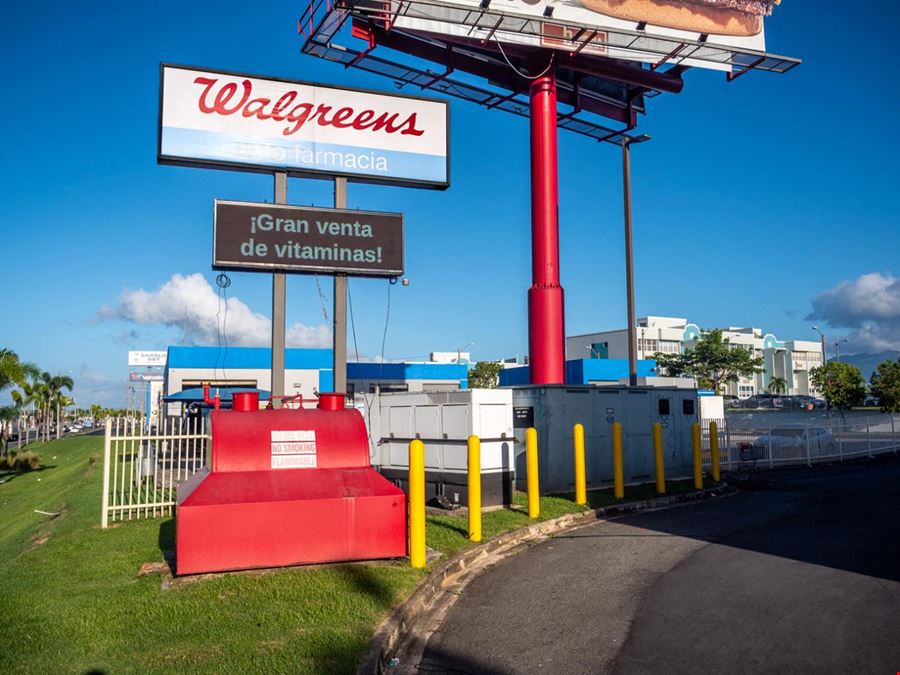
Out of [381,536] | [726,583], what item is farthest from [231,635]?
[726,583]

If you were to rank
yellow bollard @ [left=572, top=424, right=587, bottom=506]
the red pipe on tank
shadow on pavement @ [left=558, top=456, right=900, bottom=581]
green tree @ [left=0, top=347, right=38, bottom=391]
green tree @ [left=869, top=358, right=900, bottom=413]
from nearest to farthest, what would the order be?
1. shadow on pavement @ [left=558, top=456, right=900, bottom=581]
2. the red pipe on tank
3. yellow bollard @ [left=572, top=424, right=587, bottom=506]
4. green tree @ [left=0, top=347, right=38, bottom=391]
5. green tree @ [left=869, top=358, right=900, bottom=413]

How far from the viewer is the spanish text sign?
12.5 meters

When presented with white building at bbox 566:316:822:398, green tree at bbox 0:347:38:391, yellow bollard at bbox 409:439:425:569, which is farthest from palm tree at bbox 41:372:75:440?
yellow bollard at bbox 409:439:425:569

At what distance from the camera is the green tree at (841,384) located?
60.2 metres

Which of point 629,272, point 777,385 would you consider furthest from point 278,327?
point 777,385

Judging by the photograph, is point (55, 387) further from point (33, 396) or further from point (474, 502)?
point (474, 502)

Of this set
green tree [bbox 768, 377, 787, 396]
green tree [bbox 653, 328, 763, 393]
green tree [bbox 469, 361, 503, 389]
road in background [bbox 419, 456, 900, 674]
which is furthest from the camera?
green tree [bbox 768, 377, 787, 396]

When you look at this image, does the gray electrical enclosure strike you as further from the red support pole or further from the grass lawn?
the red support pole

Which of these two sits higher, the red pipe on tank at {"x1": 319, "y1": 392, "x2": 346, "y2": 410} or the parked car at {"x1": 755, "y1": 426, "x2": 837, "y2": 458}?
the red pipe on tank at {"x1": 319, "y1": 392, "x2": 346, "y2": 410}

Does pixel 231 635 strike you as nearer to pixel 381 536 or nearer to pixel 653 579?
pixel 381 536

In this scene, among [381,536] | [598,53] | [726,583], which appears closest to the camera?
[726,583]

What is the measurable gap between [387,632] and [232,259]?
844 centimetres

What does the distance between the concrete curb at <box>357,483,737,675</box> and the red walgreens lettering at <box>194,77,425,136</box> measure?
890 cm

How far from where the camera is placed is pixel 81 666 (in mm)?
5012
